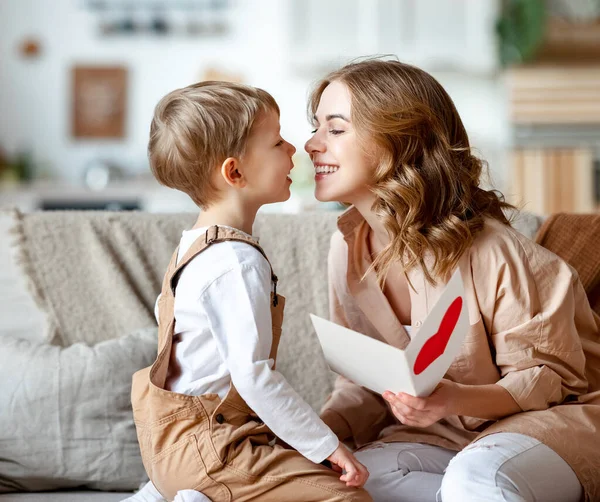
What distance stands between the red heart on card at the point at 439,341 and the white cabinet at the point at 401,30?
4.66m

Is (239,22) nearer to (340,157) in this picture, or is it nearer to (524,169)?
(524,169)

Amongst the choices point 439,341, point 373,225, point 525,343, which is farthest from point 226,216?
point 525,343

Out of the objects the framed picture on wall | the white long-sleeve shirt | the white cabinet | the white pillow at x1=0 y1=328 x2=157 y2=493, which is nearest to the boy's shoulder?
the white long-sleeve shirt

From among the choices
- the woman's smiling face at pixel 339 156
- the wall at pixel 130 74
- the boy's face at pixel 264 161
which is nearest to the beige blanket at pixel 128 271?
the woman's smiling face at pixel 339 156

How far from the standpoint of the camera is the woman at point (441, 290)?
4.33ft

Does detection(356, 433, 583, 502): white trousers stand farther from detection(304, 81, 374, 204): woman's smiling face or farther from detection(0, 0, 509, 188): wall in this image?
detection(0, 0, 509, 188): wall

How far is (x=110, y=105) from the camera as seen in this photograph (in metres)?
5.89

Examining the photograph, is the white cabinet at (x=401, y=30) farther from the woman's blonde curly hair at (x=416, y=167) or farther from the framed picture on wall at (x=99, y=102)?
the woman's blonde curly hair at (x=416, y=167)

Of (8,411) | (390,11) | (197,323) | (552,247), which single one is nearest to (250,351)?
(197,323)

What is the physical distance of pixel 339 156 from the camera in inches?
58.8

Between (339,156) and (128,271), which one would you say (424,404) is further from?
(128,271)

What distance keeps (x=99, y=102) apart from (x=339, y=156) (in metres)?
4.73

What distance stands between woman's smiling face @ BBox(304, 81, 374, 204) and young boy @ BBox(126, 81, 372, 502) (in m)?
0.12

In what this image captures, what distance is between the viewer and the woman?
132cm
